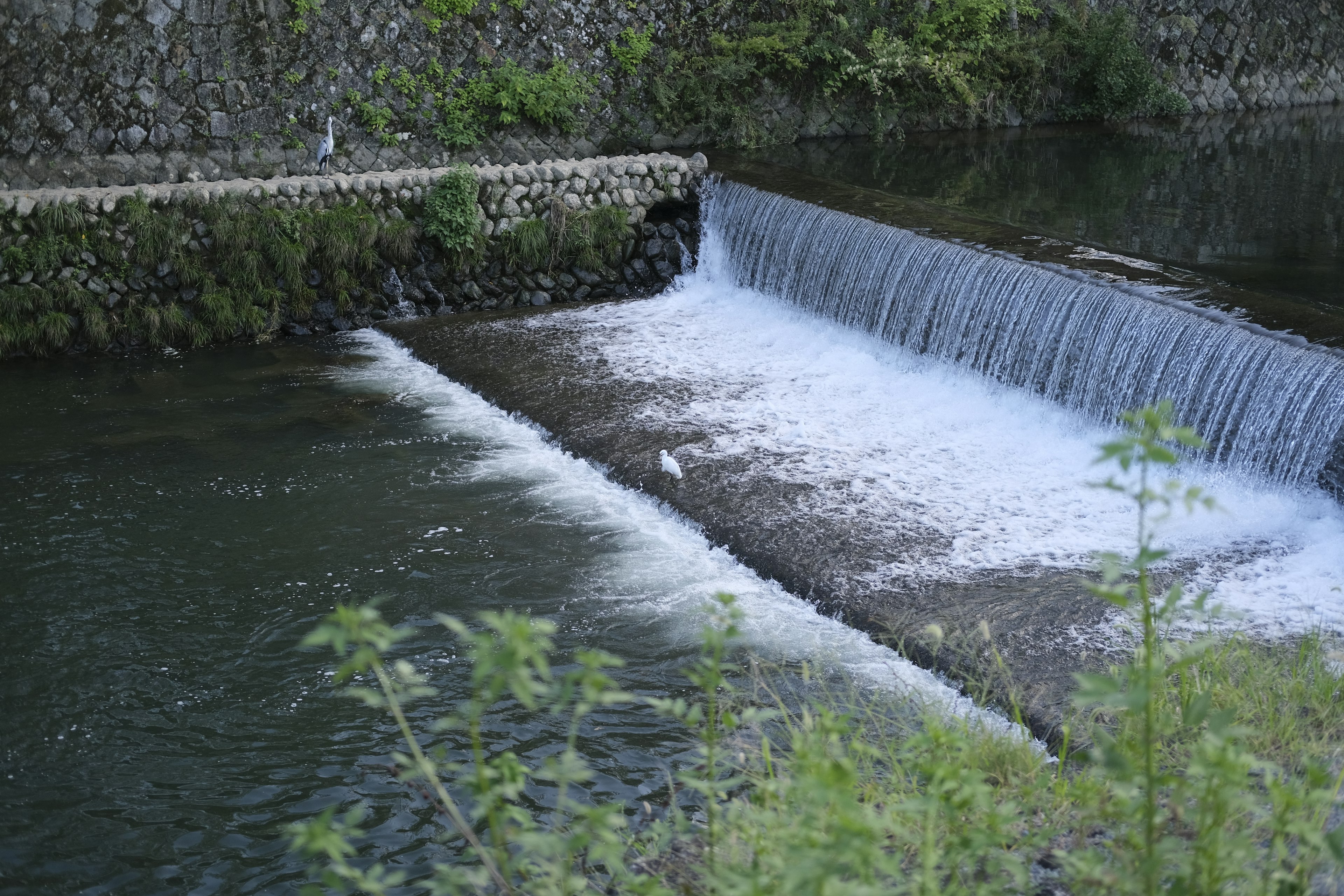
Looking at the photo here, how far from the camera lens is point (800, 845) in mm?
2137

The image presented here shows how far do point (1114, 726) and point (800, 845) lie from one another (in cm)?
243

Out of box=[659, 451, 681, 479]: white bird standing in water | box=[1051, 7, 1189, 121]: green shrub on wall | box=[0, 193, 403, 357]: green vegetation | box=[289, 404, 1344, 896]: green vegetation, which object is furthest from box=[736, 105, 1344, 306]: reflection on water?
box=[289, 404, 1344, 896]: green vegetation

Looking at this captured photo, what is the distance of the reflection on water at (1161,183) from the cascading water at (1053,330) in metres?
1.24

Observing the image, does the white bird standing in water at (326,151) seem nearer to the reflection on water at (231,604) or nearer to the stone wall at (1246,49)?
the reflection on water at (231,604)

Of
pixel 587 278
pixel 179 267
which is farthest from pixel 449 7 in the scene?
pixel 179 267

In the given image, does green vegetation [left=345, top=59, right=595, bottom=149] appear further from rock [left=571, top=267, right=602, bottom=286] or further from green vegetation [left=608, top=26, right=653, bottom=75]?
rock [left=571, top=267, right=602, bottom=286]

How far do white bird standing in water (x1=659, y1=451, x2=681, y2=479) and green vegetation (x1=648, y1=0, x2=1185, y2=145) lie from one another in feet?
23.8

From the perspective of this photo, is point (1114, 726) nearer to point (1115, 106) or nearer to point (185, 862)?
point (185, 862)

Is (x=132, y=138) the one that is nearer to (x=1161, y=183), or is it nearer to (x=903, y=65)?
(x=903, y=65)

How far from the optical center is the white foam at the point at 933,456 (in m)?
5.66

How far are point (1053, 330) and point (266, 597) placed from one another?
189 inches

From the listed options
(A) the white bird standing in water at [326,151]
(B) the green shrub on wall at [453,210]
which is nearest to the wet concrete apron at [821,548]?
(B) the green shrub on wall at [453,210]

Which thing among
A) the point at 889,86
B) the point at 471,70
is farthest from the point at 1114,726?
the point at 889,86

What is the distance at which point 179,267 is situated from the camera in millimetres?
9523
